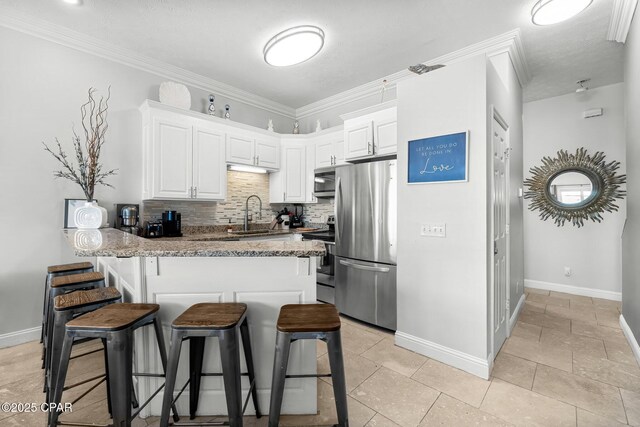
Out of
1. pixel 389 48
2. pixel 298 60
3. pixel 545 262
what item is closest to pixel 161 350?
pixel 298 60

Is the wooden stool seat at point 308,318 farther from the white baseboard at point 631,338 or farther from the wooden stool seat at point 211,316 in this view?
the white baseboard at point 631,338

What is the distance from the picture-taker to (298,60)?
279 cm

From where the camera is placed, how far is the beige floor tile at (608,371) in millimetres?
2000

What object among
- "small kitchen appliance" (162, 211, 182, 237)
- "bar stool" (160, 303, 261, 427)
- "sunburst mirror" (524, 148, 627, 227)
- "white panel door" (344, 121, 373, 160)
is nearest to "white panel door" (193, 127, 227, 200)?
"small kitchen appliance" (162, 211, 182, 237)

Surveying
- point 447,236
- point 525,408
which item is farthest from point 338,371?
point 447,236

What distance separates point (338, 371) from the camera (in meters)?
1.31

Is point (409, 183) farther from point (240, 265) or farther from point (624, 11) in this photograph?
point (624, 11)

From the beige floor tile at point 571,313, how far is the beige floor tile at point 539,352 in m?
1.01

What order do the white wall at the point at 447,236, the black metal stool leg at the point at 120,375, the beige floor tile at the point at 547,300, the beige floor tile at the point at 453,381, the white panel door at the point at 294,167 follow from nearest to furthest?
the black metal stool leg at the point at 120,375
the beige floor tile at the point at 453,381
the white wall at the point at 447,236
the beige floor tile at the point at 547,300
the white panel door at the point at 294,167

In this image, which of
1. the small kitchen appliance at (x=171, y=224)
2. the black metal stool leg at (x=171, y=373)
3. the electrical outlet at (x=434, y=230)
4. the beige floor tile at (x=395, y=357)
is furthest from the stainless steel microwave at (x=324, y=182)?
the black metal stool leg at (x=171, y=373)

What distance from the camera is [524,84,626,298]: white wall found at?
380 cm

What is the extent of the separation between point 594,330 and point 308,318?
10.7ft

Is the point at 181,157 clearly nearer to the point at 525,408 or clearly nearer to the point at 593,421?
the point at 525,408

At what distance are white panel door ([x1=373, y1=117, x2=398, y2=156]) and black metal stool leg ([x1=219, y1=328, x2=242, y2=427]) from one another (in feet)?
8.56
